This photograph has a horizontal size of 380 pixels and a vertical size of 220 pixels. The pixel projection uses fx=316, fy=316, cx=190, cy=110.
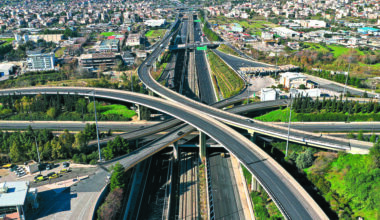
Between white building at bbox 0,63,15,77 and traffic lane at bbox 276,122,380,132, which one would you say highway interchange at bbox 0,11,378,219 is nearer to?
traffic lane at bbox 276,122,380,132

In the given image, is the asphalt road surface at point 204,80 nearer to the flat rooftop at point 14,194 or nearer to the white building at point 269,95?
the white building at point 269,95

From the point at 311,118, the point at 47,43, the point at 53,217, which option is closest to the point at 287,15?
the point at 47,43

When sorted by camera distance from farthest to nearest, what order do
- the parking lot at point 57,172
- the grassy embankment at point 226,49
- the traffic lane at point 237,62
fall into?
the grassy embankment at point 226,49 → the traffic lane at point 237,62 → the parking lot at point 57,172

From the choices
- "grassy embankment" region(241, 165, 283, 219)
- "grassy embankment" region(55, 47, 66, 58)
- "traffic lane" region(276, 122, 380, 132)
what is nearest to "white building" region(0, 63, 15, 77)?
"grassy embankment" region(55, 47, 66, 58)

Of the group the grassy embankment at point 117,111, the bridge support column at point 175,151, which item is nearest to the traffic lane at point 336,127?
the bridge support column at point 175,151

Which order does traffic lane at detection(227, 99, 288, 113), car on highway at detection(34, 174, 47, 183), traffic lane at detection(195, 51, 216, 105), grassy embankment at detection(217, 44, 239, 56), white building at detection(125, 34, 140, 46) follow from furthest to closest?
white building at detection(125, 34, 140, 46)
grassy embankment at detection(217, 44, 239, 56)
traffic lane at detection(195, 51, 216, 105)
traffic lane at detection(227, 99, 288, 113)
car on highway at detection(34, 174, 47, 183)

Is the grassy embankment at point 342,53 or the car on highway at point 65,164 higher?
the grassy embankment at point 342,53
